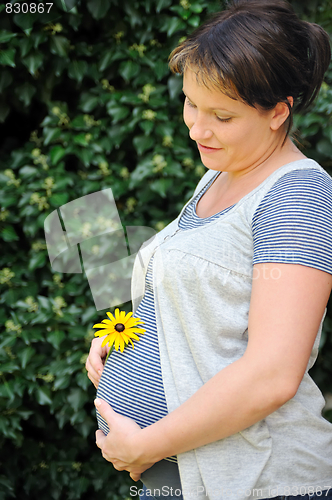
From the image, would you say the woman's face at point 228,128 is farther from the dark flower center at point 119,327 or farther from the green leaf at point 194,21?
the green leaf at point 194,21

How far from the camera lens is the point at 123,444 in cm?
93

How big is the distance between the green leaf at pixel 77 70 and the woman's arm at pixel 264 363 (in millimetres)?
1482

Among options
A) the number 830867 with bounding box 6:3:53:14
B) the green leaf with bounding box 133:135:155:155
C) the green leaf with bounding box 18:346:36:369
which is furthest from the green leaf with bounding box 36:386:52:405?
the number 830867 with bounding box 6:3:53:14

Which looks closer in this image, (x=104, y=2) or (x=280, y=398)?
(x=280, y=398)

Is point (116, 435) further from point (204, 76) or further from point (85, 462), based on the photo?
point (85, 462)

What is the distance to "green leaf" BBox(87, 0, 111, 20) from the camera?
1847mm

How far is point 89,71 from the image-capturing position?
1980 millimetres

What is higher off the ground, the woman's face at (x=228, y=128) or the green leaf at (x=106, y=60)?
the woman's face at (x=228, y=128)

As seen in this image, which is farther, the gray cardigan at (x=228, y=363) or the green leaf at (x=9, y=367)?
the green leaf at (x=9, y=367)

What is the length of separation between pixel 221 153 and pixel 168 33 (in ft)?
3.47

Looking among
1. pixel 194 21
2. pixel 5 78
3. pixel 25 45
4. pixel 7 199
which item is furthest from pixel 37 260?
pixel 194 21

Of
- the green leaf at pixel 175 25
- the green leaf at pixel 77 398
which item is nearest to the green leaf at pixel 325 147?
the green leaf at pixel 175 25

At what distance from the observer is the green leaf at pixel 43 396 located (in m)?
1.96

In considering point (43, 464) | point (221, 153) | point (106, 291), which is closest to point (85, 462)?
point (43, 464)
